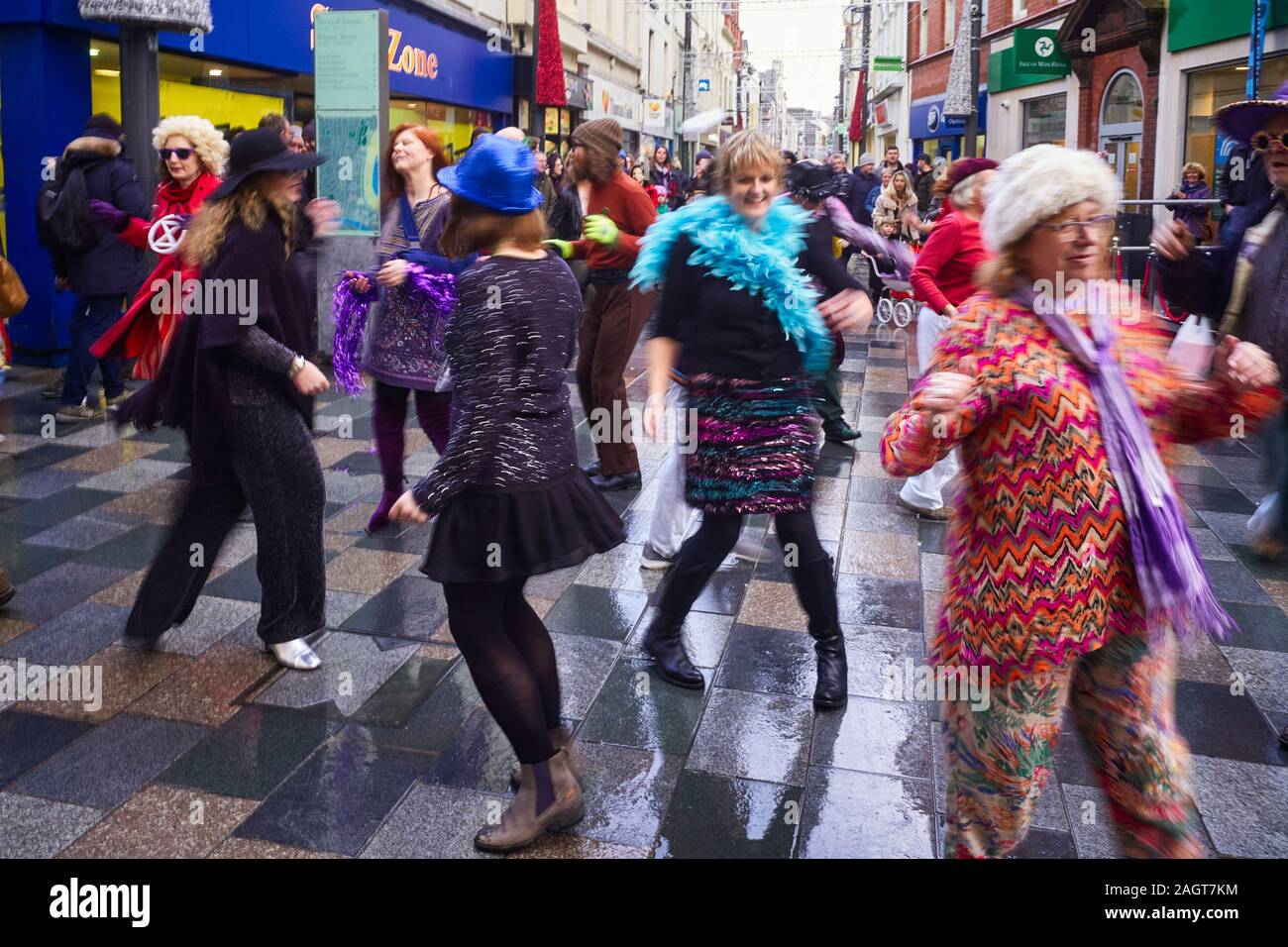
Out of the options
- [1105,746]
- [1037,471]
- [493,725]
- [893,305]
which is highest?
[893,305]

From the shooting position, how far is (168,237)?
476 cm

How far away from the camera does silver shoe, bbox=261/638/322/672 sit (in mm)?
4328

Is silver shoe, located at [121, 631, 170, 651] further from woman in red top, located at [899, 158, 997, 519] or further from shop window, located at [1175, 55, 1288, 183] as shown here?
shop window, located at [1175, 55, 1288, 183]

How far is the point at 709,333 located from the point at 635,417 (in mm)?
4973

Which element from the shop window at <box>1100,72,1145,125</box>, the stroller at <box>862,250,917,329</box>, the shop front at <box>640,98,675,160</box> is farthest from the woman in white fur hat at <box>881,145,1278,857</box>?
the shop front at <box>640,98,675,160</box>

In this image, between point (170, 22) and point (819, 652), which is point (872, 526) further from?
point (170, 22)

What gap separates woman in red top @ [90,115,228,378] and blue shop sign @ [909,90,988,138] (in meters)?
23.1

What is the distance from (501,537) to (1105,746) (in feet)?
4.94

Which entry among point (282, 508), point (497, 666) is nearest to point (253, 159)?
point (282, 508)

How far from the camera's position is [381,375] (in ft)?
19.0

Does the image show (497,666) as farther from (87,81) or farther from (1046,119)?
(1046,119)

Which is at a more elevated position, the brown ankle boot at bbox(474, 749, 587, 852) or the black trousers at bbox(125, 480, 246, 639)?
the black trousers at bbox(125, 480, 246, 639)
